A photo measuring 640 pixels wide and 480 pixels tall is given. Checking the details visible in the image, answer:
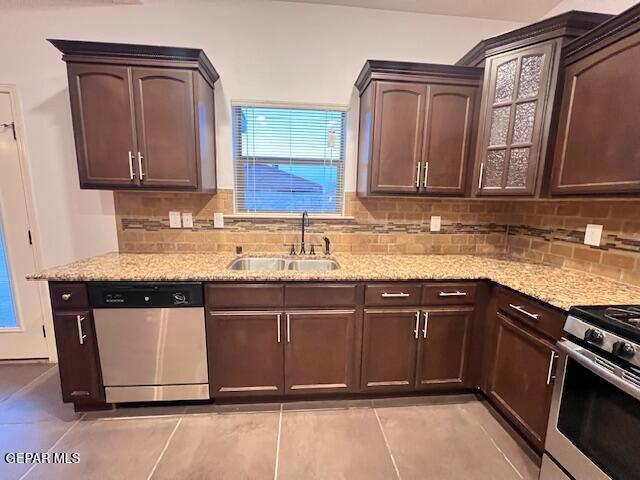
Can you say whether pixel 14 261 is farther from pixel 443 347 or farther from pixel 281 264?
pixel 443 347

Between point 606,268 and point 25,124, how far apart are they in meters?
4.24

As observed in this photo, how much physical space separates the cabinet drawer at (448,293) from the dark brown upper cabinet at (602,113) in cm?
83

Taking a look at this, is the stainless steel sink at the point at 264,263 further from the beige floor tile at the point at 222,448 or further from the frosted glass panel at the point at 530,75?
the frosted glass panel at the point at 530,75

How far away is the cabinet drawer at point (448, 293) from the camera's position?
1944mm

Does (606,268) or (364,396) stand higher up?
(606,268)

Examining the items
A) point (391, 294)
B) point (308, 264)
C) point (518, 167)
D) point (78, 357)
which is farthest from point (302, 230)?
point (78, 357)

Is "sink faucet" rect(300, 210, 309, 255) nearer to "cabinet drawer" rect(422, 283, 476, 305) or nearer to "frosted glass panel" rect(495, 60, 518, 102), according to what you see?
"cabinet drawer" rect(422, 283, 476, 305)

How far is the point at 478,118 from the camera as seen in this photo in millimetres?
2107

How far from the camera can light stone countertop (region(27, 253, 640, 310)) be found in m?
1.59

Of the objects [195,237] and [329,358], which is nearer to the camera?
[329,358]

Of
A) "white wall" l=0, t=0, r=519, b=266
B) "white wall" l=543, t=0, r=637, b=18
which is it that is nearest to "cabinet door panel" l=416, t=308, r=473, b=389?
"white wall" l=0, t=0, r=519, b=266

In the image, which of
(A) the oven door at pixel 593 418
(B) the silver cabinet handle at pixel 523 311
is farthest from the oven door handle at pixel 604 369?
(B) the silver cabinet handle at pixel 523 311

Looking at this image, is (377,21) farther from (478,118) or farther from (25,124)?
(25,124)

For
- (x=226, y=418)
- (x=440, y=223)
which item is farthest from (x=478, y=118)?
(x=226, y=418)
